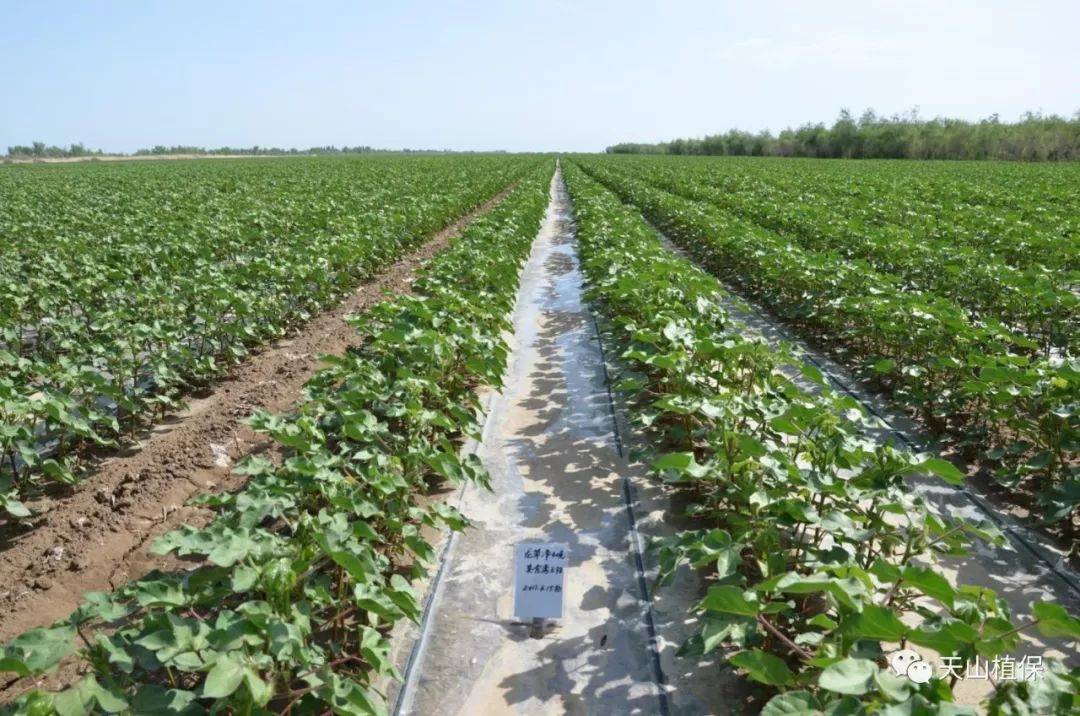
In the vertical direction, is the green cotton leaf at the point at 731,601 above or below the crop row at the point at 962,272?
below

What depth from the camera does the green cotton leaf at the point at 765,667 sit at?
6.03 ft

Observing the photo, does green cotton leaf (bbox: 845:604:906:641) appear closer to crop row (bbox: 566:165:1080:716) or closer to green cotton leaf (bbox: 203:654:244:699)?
crop row (bbox: 566:165:1080:716)

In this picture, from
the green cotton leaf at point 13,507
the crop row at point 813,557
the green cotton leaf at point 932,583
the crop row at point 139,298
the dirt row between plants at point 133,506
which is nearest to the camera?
the crop row at point 813,557

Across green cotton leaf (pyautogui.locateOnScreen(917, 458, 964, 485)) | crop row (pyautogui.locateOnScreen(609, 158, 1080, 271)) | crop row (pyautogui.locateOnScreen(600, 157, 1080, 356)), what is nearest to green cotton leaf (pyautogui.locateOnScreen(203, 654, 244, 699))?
green cotton leaf (pyautogui.locateOnScreen(917, 458, 964, 485))

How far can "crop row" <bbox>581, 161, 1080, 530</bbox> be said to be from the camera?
3568mm

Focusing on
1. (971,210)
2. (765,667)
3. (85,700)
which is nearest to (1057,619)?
(765,667)

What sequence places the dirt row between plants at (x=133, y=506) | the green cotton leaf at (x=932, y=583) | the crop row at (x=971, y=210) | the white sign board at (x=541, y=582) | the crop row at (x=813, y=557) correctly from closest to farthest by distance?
the crop row at (x=813, y=557), the green cotton leaf at (x=932, y=583), the white sign board at (x=541, y=582), the dirt row between plants at (x=133, y=506), the crop row at (x=971, y=210)

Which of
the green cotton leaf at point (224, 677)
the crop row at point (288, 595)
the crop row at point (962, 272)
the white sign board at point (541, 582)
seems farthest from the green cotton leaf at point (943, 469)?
the crop row at point (962, 272)

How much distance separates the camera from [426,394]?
4.41 m

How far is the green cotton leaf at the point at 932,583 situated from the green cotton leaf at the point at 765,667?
440 millimetres

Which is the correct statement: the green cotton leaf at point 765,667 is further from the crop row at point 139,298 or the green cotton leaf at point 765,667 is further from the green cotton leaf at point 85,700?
the crop row at point 139,298

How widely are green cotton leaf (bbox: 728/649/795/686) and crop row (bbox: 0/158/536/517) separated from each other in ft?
11.4

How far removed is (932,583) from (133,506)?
386 centimetres

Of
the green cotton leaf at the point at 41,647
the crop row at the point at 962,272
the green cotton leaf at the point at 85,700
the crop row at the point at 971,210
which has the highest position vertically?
the crop row at the point at 971,210
